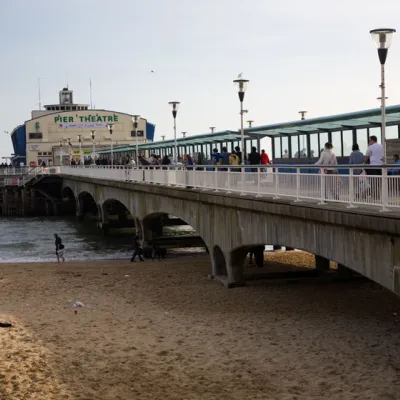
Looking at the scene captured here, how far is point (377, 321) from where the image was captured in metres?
18.0

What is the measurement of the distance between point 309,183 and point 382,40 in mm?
3517

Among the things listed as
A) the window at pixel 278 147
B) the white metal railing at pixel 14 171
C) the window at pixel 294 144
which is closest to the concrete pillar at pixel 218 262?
the window at pixel 294 144

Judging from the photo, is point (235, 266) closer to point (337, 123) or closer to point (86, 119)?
point (337, 123)

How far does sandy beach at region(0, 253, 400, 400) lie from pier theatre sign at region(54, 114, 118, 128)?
8009cm

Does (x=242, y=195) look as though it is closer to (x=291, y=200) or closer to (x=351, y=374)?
(x=291, y=200)

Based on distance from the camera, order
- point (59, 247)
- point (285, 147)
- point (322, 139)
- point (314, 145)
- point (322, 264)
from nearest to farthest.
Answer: point (322, 264), point (322, 139), point (314, 145), point (285, 147), point (59, 247)

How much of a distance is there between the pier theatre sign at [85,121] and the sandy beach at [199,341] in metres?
80.1

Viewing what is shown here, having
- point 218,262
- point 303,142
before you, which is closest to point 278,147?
point 303,142

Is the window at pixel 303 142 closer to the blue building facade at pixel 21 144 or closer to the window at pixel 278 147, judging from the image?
the window at pixel 278 147

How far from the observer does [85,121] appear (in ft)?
341

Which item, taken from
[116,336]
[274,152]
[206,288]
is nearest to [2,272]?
[206,288]

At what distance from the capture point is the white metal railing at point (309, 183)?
1340cm

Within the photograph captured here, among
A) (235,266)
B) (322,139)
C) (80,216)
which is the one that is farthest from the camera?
(80,216)

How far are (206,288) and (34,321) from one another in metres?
6.22
